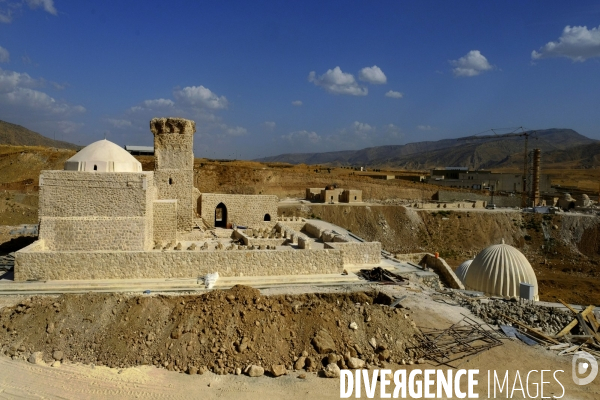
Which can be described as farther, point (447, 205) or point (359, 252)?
point (447, 205)

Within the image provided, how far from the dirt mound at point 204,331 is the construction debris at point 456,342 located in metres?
0.36

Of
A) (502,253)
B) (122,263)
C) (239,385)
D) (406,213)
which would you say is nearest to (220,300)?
(239,385)

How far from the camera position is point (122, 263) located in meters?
12.4

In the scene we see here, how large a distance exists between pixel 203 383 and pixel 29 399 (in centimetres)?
317

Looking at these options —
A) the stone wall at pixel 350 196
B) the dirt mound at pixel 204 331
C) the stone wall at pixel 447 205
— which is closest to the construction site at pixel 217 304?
the dirt mound at pixel 204 331

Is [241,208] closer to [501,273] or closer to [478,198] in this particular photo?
[501,273]

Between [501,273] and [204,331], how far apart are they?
9782 mm

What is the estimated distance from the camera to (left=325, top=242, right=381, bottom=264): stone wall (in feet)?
49.1

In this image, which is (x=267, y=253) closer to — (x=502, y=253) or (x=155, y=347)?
(x=155, y=347)

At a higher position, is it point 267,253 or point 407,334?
point 267,253

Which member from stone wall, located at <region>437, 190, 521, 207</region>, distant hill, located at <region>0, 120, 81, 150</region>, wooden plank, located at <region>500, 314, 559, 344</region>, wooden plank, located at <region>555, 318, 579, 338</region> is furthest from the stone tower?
distant hill, located at <region>0, 120, 81, 150</region>

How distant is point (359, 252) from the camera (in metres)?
15.1

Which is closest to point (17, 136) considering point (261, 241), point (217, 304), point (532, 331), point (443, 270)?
point (261, 241)

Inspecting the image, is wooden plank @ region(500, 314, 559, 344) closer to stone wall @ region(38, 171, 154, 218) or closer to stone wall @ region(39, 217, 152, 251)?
stone wall @ region(39, 217, 152, 251)
